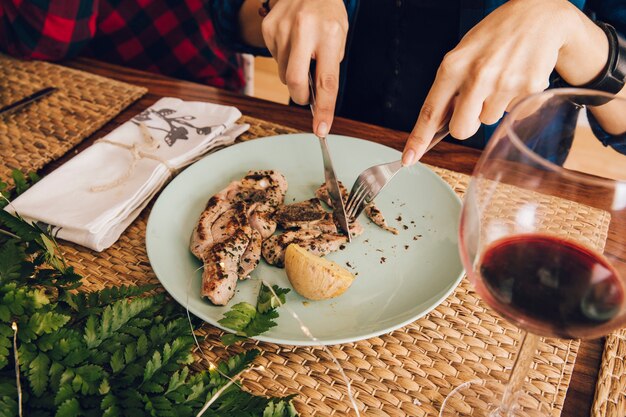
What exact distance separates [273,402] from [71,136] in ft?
3.07

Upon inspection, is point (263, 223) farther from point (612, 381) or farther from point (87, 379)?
point (612, 381)

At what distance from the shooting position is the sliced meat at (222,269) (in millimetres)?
854

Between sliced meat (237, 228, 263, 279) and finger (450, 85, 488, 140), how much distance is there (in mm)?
426

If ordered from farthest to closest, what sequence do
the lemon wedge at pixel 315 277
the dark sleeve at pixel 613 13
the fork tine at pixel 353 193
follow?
the dark sleeve at pixel 613 13 → the fork tine at pixel 353 193 → the lemon wedge at pixel 315 277

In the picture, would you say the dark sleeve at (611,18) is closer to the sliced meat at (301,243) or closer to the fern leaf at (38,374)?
the sliced meat at (301,243)

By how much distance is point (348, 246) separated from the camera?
1.03 m

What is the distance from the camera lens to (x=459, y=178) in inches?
47.5

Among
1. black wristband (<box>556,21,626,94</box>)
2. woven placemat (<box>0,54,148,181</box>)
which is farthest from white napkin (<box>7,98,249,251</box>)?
black wristband (<box>556,21,626,94</box>)

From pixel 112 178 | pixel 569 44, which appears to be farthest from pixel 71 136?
pixel 569 44

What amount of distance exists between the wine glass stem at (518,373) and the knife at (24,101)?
4.45 ft

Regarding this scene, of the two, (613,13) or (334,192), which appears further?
(613,13)

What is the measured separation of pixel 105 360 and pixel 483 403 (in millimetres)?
572

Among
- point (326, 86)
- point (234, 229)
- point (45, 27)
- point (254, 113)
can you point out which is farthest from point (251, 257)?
point (45, 27)

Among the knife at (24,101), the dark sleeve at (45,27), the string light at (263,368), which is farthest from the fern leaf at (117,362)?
the dark sleeve at (45,27)
